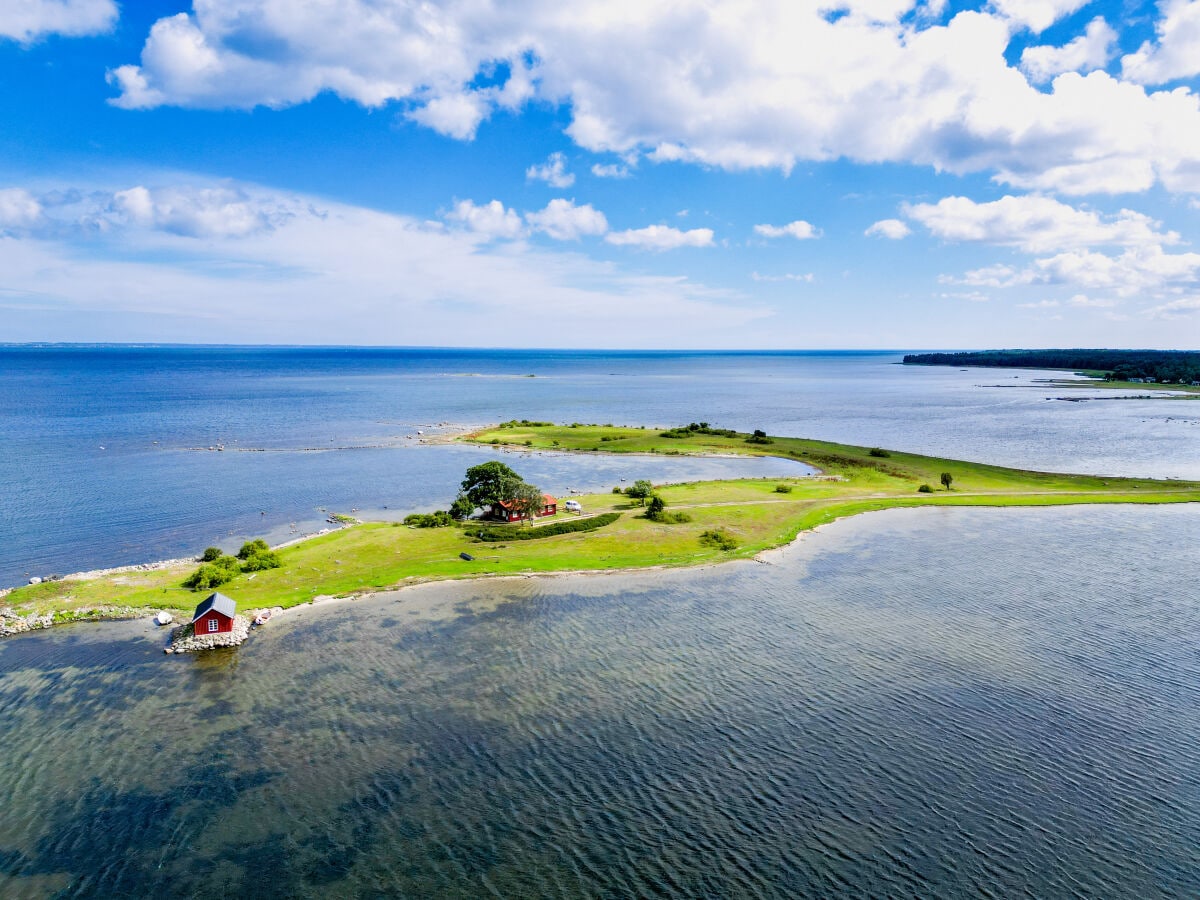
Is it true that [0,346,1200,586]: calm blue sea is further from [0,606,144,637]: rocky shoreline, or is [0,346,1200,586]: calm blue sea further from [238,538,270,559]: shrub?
[0,606,144,637]: rocky shoreline

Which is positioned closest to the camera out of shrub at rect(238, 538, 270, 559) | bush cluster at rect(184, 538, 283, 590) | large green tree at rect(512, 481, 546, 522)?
bush cluster at rect(184, 538, 283, 590)

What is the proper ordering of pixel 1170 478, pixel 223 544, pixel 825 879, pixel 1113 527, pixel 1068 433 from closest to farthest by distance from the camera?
pixel 825 879 < pixel 223 544 < pixel 1113 527 < pixel 1170 478 < pixel 1068 433

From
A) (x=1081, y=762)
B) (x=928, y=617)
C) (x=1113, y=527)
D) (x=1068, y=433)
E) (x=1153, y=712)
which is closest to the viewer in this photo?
(x=1081, y=762)

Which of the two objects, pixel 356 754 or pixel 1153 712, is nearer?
pixel 356 754

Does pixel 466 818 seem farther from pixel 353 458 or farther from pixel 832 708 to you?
pixel 353 458

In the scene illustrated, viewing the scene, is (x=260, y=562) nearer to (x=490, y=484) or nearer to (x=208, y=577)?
(x=208, y=577)

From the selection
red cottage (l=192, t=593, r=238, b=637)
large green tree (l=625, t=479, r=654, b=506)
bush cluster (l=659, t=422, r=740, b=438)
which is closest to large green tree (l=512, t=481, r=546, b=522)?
large green tree (l=625, t=479, r=654, b=506)

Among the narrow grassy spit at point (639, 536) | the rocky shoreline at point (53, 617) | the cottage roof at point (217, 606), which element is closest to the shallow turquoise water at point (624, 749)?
the rocky shoreline at point (53, 617)

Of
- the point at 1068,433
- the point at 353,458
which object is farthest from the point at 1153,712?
the point at 1068,433
